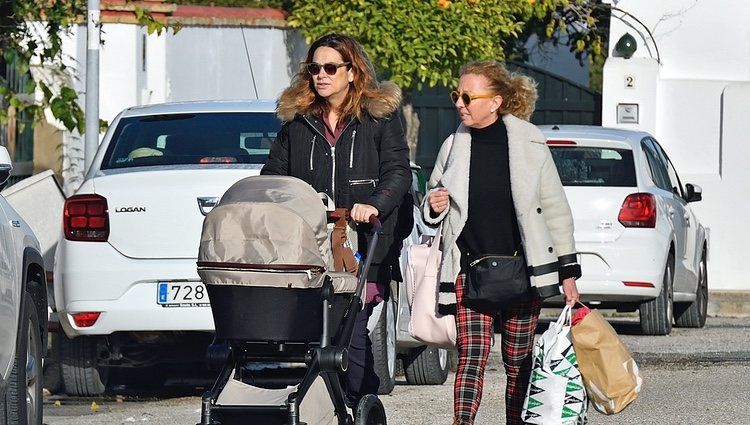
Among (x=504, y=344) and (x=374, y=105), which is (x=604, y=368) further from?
(x=374, y=105)

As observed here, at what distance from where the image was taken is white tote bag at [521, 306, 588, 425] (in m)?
6.49

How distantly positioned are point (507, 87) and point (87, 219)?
3.06 metres

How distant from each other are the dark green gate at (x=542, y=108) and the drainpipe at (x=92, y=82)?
7.91 meters

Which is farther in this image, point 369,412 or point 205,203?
point 205,203

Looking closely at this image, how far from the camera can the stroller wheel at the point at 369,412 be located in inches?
244

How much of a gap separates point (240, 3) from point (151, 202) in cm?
1663

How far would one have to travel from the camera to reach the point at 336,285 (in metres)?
→ 6.03

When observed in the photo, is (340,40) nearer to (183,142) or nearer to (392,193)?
(392,193)

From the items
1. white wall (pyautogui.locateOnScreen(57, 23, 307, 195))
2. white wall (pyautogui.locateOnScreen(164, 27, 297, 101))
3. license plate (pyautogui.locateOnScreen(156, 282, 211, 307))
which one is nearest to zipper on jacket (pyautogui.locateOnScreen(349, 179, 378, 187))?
license plate (pyautogui.locateOnScreen(156, 282, 211, 307))

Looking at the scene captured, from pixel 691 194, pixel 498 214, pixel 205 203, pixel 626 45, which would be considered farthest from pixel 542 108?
pixel 498 214

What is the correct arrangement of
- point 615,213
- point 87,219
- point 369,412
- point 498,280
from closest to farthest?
1. point 369,412
2. point 498,280
3. point 87,219
4. point 615,213

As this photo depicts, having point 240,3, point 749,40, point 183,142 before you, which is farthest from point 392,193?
point 240,3

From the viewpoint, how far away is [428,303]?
7.00 m

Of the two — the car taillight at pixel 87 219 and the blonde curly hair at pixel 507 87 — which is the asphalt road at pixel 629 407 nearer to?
the car taillight at pixel 87 219
